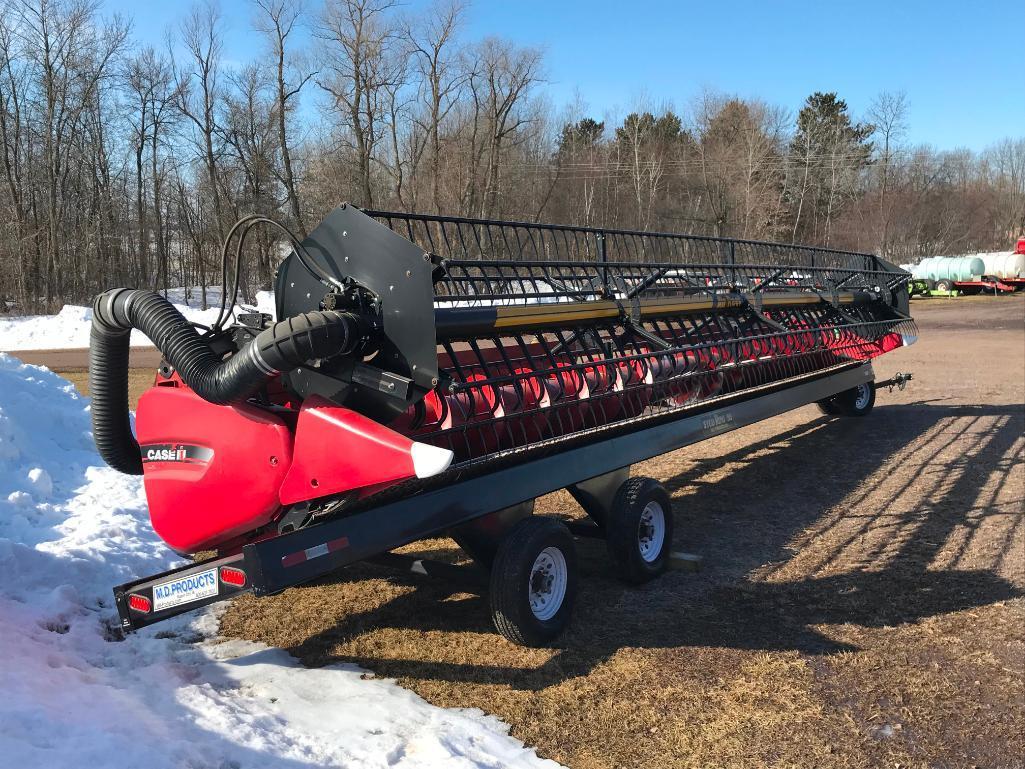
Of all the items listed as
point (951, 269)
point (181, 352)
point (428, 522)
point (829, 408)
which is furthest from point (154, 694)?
point (951, 269)

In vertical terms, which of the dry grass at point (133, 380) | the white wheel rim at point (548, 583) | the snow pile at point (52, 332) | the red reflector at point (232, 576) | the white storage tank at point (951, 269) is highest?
the white storage tank at point (951, 269)

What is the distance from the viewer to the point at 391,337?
3.42 metres

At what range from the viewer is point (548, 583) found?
163 inches

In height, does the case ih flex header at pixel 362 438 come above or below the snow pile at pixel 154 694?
above

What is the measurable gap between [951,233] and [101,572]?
2431 inches

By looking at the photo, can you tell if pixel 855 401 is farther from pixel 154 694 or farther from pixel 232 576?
pixel 154 694

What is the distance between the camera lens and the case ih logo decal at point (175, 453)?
3.71 m

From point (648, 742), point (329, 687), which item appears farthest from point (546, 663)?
point (329, 687)

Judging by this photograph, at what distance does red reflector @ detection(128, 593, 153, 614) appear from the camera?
3387mm

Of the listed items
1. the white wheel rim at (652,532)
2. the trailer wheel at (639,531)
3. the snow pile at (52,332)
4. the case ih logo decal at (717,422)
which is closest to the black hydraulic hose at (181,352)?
the trailer wheel at (639,531)

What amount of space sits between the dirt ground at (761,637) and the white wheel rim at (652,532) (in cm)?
18

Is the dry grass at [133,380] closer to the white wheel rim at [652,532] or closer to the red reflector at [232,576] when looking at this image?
the white wheel rim at [652,532]

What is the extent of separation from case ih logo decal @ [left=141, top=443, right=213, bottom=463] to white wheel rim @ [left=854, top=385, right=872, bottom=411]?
8.71 metres

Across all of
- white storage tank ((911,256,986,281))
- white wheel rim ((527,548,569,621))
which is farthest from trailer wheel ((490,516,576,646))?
white storage tank ((911,256,986,281))
